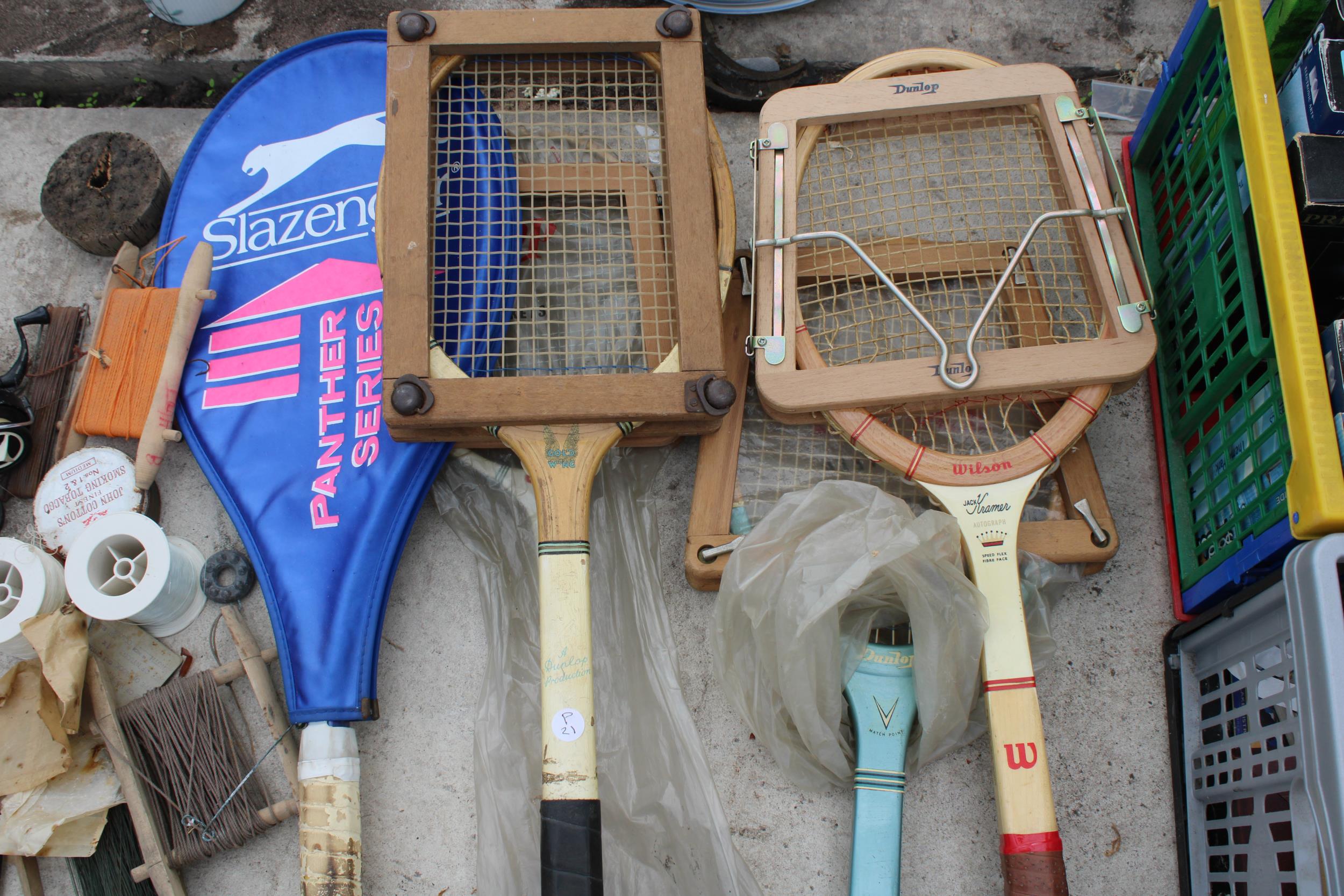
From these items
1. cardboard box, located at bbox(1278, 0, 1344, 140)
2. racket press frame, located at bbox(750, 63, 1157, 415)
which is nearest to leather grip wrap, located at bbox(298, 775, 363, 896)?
racket press frame, located at bbox(750, 63, 1157, 415)

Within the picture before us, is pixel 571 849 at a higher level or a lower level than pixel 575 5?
lower

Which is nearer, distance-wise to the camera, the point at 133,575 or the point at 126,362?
the point at 133,575

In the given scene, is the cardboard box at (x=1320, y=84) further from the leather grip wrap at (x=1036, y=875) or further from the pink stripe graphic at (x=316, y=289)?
the pink stripe graphic at (x=316, y=289)

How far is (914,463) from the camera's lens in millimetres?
1237

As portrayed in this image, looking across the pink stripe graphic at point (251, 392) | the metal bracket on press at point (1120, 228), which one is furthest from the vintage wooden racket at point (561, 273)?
the metal bracket on press at point (1120, 228)

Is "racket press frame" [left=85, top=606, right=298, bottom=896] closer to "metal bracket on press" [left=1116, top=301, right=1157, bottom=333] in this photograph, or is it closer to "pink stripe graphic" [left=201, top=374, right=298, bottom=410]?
"pink stripe graphic" [left=201, top=374, right=298, bottom=410]

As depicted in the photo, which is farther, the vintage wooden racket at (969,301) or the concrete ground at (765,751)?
the concrete ground at (765,751)

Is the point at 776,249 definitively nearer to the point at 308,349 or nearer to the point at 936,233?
the point at 936,233

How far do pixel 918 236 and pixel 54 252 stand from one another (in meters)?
1.58

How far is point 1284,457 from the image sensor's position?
44.2 inches

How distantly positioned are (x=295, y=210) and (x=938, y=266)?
109cm

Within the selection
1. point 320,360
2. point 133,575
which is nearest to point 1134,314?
point 320,360

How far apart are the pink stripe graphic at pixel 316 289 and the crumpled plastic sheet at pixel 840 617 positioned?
768 millimetres

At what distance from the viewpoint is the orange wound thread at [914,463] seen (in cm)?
124
